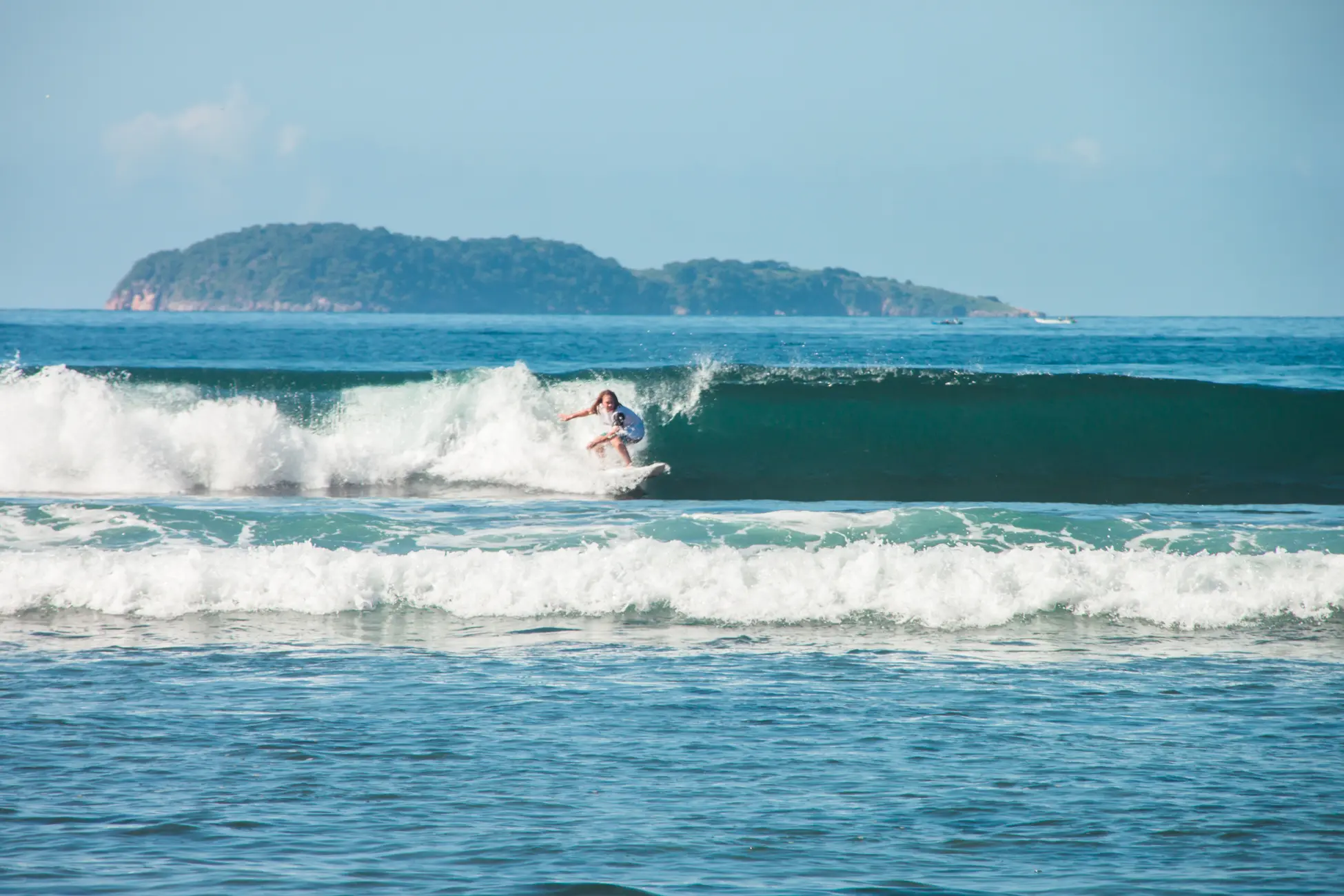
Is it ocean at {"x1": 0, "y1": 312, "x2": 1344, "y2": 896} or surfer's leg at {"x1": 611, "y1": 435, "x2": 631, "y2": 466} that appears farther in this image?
surfer's leg at {"x1": 611, "y1": 435, "x2": 631, "y2": 466}

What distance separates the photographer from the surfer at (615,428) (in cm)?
1758

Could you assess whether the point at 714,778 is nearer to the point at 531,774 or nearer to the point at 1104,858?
the point at 531,774

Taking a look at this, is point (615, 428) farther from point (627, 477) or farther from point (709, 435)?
point (709, 435)

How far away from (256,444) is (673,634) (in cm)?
1051

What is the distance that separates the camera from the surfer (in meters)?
17.6

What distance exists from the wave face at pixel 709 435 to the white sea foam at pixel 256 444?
0.11 ft

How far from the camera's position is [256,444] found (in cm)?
1805

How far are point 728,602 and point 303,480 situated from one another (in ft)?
31.5

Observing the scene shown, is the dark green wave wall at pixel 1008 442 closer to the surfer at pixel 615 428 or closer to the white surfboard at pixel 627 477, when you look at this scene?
the white surfboard at pixel 627 477

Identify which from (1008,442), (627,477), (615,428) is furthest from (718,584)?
(1008,442)

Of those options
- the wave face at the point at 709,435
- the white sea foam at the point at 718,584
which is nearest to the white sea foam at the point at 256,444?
the wave face at the point at 709,435

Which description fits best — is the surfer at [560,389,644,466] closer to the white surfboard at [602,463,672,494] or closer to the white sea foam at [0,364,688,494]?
the white surfboard at [602,463,672,494]

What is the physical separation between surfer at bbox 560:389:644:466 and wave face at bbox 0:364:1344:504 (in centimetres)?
37

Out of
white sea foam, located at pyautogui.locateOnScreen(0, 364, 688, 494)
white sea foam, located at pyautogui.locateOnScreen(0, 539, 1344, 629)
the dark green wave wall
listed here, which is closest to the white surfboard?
white sea foam, located at pyautogui.locateOnScreen(0, 364, 688, 494)
